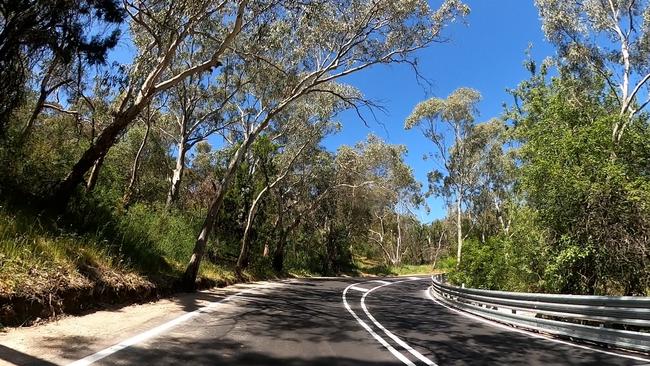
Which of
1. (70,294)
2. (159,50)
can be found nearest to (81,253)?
(70,294)

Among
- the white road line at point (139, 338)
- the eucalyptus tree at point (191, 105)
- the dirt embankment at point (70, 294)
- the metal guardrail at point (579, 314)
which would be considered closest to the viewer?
the white road line at point (139, 338)

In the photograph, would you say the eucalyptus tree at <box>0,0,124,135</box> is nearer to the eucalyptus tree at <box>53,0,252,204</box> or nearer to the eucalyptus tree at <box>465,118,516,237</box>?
the eucalyptus tree at <box>53,0,252,204</box>

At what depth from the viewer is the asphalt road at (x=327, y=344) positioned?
Result: 6.95m

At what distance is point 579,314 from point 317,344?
5556mm

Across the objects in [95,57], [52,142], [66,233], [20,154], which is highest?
[95,57]

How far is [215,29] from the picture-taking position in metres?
19.1

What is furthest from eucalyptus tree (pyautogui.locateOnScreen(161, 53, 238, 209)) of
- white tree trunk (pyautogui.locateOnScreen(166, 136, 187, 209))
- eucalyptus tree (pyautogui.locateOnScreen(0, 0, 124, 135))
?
eucalyptus tree (pyautogui.locateOnScreen(0, 0, 124, 135))

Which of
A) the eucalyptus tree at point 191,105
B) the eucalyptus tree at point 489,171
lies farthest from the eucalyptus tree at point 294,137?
the eucalyptus tree at point 489,171

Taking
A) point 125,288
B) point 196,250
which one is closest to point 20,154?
point 125,288

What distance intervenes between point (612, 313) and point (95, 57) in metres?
12.9

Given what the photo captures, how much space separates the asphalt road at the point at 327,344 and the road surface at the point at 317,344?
1 cm

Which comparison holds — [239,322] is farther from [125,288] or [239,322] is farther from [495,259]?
[495,259]

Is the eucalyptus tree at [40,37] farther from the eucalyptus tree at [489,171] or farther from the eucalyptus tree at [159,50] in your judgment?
the eucalyptus tree at [489,171]

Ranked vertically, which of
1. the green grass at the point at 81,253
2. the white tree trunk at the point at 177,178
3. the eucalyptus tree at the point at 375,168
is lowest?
the green grass at the point at 81,253
